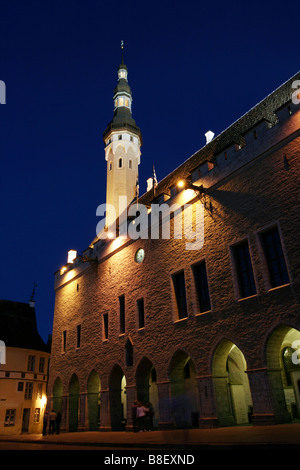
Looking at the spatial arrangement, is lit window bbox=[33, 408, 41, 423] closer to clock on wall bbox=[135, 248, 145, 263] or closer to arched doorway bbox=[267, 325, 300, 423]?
clock on wall bbox=[135, 248, 145, 263]

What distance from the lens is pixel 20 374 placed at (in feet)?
106

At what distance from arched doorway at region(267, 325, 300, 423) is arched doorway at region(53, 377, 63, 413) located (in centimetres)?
1594

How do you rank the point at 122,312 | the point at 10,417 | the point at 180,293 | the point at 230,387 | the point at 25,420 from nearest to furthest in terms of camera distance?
the point at 230,387, the point at 180,293, the point at 122,312, the point at 10,417, the point at 25,420

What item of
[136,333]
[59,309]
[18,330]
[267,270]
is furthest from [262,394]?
[18,330]

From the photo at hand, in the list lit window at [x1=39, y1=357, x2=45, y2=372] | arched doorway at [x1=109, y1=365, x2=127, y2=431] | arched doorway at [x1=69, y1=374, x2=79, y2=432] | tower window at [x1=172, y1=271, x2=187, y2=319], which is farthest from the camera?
lit window at [x1=39, y1=357, x2=45, y2=372]

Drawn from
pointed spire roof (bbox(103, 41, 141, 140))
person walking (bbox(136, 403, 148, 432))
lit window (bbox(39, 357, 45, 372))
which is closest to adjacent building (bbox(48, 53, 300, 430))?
person walking (bbox(136, 403, 148, 432))

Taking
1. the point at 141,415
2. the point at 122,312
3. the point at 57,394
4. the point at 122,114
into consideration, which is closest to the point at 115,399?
the point at 122,312

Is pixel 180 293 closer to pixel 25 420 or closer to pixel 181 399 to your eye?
pixel 181 399

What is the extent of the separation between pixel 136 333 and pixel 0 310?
2209 centimetres

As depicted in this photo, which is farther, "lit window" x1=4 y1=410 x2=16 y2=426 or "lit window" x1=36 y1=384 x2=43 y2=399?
"lit window" x1=36 y1=384 x2=43 y2=399

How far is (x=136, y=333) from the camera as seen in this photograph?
19.2 meters

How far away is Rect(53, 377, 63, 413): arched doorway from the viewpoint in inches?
999

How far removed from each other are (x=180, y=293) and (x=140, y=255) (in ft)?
13.1
